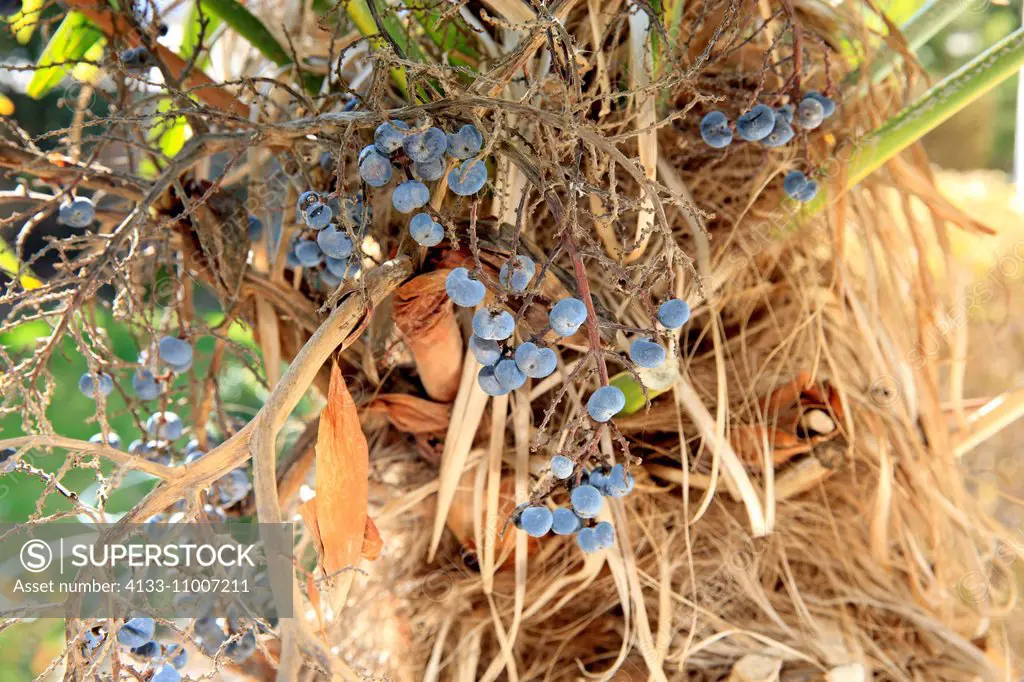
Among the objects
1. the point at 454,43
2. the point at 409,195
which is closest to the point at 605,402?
the point at 409,195

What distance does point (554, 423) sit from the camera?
648mm

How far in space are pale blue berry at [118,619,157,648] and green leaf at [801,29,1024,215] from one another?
56 cm

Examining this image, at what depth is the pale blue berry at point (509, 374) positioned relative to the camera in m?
0.41

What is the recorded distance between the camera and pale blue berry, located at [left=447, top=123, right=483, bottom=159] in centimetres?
42

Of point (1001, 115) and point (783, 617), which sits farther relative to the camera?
point (1001, 115)

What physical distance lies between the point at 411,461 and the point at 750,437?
278 mm

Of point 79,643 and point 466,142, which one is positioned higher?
point 466,142

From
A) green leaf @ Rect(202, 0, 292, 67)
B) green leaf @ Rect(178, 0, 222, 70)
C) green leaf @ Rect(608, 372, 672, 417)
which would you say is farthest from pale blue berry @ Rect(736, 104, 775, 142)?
green leaf @ Rect(178, 0, 222, 70)

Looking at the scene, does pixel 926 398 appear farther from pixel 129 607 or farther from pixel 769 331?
pixel 129 607

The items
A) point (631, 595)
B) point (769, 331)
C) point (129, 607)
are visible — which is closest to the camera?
point (129, 607)

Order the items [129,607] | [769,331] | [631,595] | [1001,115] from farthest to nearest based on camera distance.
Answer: [1001,115] → [769,331] → [631,595] → [129,607]

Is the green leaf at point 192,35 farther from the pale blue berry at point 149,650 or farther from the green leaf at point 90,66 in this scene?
the pale blue berry at point 149,650

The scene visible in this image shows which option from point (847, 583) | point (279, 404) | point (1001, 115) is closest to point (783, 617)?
point (847, 583)

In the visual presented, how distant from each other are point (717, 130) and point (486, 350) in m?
0.27
